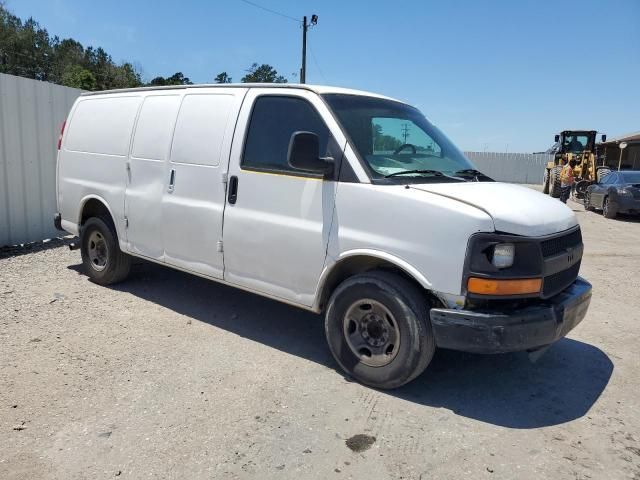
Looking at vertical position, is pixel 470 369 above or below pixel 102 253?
below

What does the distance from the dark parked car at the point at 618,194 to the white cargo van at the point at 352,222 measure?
12910mm

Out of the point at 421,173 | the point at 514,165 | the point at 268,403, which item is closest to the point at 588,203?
the point at 421,173

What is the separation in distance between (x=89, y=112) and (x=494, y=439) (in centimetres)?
551

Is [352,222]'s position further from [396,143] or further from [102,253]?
[102,253]

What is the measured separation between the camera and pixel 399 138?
436 centimetres

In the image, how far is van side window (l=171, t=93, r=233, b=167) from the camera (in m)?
4.59

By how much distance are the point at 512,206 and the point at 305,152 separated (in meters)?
1.48

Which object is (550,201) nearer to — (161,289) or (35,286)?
(161,289)

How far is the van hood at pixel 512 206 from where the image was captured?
3.25 m

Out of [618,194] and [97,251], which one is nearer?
[97,251]

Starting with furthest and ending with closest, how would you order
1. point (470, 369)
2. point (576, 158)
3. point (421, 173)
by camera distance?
point (576, 158), point (470, 369), point (421, 173)

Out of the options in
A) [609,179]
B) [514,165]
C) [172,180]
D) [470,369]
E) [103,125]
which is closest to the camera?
[470,369]

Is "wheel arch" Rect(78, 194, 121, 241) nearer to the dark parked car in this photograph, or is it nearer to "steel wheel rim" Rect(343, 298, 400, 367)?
"steel wheel rim" Rect(343, 298, 400, 367)

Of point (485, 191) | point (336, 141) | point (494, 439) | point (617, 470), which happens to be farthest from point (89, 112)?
point (617, 470)
